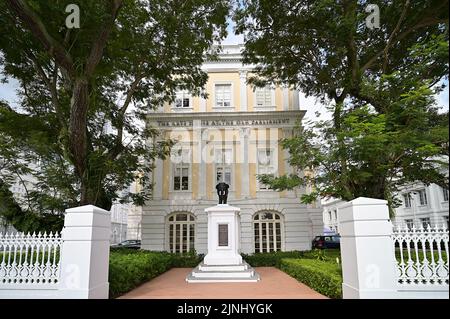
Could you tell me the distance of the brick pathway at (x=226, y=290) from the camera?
26.6ft

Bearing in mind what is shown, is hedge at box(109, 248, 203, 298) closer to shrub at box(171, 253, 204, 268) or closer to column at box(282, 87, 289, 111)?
shrub at box(171, 253, 204, 268)

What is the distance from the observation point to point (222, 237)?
1232 centimetres

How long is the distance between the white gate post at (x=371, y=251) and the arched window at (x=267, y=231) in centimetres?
1337

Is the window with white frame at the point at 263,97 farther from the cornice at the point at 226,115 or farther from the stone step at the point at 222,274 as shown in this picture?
the stone step at the point at 222,274

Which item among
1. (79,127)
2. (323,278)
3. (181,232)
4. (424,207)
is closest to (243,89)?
(181,232)

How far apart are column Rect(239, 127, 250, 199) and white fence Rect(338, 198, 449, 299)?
45.5ft

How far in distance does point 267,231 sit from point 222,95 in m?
9.07

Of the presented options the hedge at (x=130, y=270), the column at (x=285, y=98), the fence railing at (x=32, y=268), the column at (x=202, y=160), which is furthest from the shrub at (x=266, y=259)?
the fence railing at (x=32, y=268)

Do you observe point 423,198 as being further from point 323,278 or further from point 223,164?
point 323,278

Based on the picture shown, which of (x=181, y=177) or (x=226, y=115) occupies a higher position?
(x=226, y=115)

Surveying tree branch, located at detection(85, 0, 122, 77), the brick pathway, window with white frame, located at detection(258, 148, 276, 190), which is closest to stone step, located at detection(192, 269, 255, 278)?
the brick pathway

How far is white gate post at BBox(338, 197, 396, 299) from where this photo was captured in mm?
6062

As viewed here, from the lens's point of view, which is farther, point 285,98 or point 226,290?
point 285,98

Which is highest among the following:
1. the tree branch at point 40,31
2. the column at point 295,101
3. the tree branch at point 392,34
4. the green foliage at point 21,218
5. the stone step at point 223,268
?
the column at point 295,101
